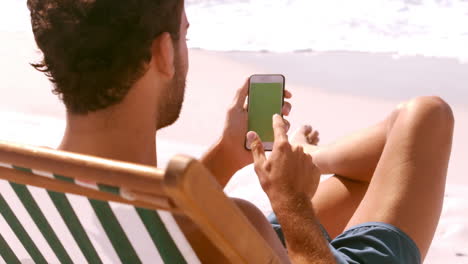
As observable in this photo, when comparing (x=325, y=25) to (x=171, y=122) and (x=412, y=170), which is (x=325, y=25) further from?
(x=171, y=122)

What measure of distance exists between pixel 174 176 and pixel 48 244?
0.56 m

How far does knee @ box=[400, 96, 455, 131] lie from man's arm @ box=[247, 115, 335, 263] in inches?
16.4

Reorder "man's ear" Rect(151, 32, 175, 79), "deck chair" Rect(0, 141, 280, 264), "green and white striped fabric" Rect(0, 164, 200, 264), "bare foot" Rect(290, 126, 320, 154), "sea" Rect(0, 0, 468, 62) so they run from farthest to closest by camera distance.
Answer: "sea" Rect(0, 0, 468, 62)
"bare foot" Rect(290, 126, 320, 154)
"man's ear" Rect(151, 32, 175, 79)
"green and white striped fabric" Rect(0, 164, 200, 264)
"deck chair" Rect(0, 141, 280, 264)

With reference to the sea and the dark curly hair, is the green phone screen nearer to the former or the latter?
the dark curly hair

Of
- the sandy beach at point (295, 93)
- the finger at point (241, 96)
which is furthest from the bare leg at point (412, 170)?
the sandy beach at point (295, 93)

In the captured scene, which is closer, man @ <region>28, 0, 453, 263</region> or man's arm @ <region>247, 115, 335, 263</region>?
man @ <region>28, 0, 453, 263</region>

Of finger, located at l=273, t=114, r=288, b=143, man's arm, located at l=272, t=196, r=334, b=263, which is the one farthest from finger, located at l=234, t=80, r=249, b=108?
man's arm, located at l=272, t=196, r=334, b=263

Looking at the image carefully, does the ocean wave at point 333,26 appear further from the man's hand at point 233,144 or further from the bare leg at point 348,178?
the man's hand at point 233,144

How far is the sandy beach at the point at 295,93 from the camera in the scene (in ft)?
13.5

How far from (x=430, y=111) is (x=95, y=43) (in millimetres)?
934

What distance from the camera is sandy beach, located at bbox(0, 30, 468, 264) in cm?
411

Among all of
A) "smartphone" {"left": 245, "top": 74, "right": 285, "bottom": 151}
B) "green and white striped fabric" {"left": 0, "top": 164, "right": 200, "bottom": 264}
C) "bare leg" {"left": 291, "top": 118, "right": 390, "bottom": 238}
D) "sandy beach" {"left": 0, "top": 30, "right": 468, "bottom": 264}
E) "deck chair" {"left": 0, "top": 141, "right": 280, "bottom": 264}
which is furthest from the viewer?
"sandy beach" {"left": 0, "top": 30, "right": 468, "bottom": 264}

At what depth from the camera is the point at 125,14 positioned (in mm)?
1573

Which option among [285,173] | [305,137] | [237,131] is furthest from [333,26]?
[285,173]
